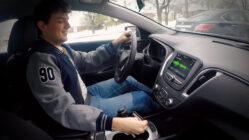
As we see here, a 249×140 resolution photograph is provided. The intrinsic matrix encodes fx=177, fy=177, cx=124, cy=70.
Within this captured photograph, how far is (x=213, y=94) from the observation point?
115 cm

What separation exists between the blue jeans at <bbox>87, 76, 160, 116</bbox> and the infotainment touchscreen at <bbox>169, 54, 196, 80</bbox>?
14.7 inches

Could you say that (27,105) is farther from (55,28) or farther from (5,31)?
(5,31)

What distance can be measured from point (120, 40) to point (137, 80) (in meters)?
0.53

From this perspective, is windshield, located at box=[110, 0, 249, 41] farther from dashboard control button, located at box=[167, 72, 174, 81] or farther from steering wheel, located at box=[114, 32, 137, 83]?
dashboard control button, located at box=[167, 72, 174, 81]

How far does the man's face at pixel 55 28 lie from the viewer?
1.24m

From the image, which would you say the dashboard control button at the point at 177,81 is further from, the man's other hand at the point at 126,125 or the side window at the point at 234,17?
the side window at the point at 234,17

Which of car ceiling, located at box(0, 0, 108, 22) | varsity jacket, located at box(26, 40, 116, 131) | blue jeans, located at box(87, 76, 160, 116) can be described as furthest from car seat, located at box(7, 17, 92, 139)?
car ceiling, located at box(0, 0, 108, 22)

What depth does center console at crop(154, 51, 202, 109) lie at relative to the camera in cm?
131

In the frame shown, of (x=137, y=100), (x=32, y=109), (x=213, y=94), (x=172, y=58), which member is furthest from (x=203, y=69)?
(x=32, y=109)

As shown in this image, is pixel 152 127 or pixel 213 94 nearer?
pixel 213 94

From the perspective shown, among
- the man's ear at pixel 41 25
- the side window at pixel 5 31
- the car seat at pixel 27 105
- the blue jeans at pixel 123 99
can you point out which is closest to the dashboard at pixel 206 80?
the blue jeans at pixel 123 99

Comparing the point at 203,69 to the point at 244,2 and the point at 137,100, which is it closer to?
the point at 137,100

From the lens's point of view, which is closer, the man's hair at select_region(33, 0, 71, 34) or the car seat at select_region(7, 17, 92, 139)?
the car seat at select_region(7, 17, 92, 139)

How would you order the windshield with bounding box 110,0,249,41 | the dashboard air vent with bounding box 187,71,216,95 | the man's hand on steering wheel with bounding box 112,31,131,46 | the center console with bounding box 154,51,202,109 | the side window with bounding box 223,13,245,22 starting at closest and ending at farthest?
the dashboard air vent with bounding box 187,71,216,95 < the center console with bounding box 154,51,202,109 < the man's hand on steering wheel with bounding box 112,31,131,46 < the windshield with bounding box 110,0,249,41 < the side window with bounding box 223,13,245,22
